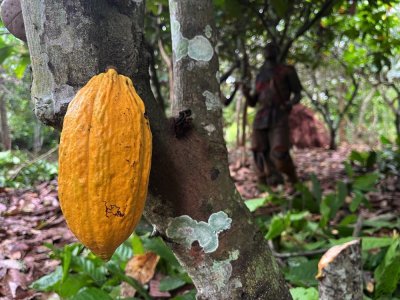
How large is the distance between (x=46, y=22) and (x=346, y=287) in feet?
3.09

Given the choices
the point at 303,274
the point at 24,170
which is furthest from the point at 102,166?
the point at 24,170

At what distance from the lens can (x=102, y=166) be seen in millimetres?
695

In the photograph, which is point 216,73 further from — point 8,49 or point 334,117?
point 334,117

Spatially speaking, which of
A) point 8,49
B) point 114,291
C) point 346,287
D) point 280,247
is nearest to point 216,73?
point 346,287

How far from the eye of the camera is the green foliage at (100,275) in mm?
1680

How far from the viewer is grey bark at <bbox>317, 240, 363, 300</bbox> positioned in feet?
3.59

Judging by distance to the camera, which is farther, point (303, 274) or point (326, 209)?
point (326, 209)

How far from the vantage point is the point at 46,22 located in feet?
2.62

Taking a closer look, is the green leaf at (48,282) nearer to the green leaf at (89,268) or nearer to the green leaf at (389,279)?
the green leaf at (89,268)

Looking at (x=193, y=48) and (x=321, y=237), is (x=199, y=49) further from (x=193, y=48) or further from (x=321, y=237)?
(x=321, y=237)

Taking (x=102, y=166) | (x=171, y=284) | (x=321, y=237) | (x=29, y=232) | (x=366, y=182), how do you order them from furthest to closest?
(x=366, y=182), (x=321, y=237), (x=29, y=232), (x=171, y=284), (x=102, y=166)

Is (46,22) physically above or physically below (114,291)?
above

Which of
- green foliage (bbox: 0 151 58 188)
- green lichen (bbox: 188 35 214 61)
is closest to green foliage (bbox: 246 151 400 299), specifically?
green lichen (bbox: 188 35 214 61)

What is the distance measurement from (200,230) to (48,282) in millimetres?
1100
